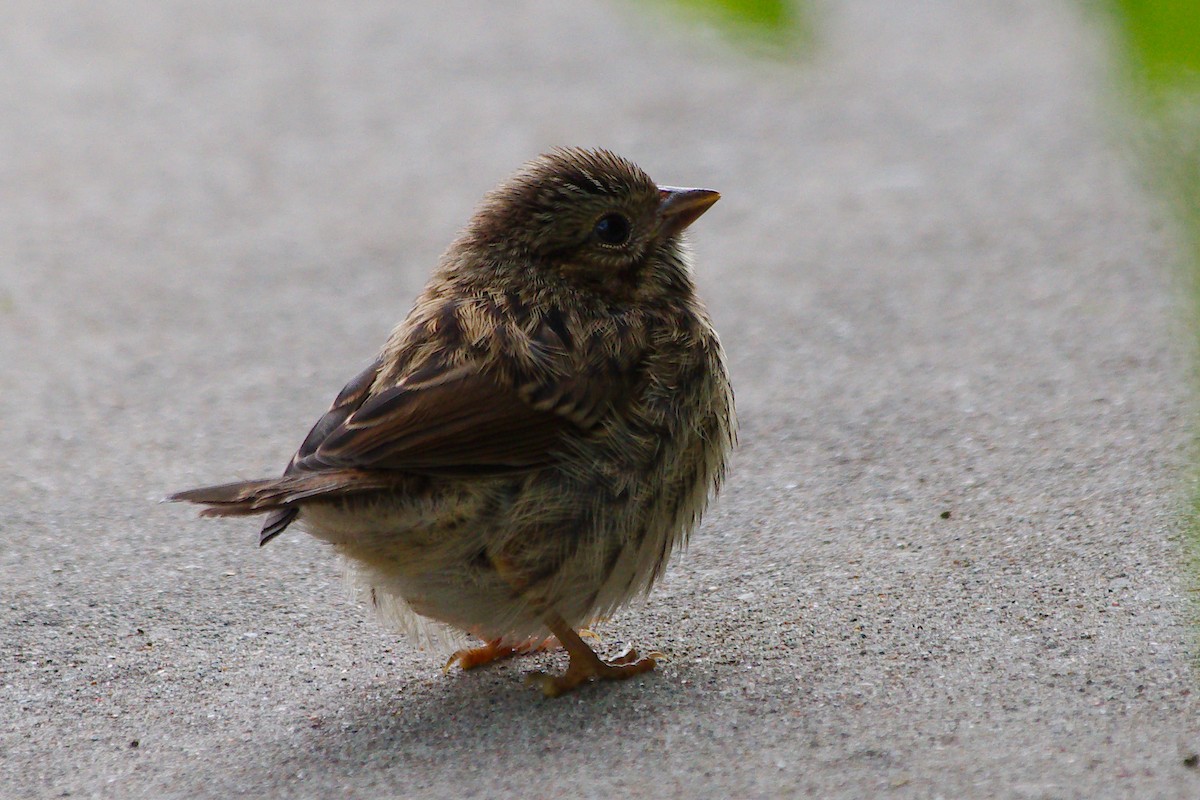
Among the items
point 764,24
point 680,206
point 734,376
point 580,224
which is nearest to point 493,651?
point 580,224

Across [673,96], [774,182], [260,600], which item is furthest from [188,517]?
[673,96]

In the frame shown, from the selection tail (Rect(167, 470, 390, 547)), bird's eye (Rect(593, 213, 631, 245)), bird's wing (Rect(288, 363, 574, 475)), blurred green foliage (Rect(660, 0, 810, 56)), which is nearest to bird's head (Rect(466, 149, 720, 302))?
bird's eye (Rect(593, 213, 631, 245))

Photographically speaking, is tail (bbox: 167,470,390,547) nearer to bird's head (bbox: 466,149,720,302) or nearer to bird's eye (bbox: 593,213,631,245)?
bird's head (bbox: 466,149,720,302)

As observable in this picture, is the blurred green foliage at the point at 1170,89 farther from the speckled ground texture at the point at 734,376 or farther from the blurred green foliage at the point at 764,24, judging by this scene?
the blurred green foliage at the point at 764,24

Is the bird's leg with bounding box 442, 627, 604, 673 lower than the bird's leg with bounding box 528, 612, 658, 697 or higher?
lower

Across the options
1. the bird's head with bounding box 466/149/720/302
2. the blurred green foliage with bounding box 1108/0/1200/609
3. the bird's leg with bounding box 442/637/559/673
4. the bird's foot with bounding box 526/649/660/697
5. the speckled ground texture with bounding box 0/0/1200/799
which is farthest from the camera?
the bird's head with bounding box 466/149/720/302

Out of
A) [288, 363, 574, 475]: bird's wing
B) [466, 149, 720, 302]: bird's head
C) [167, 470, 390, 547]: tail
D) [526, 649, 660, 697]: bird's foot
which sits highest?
[466, 149, 720, 302]: bird's head

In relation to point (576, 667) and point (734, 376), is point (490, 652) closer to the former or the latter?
point (576, 667)

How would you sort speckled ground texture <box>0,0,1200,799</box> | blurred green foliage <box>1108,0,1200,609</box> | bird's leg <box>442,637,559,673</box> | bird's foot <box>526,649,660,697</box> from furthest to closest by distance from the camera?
bird's leg <box>442,637,559,673</box> < bird's foot <box>526,649,660,697</box> < speckled ground texture <box>0,0,1200,799</box> < blurred green foliage <box>1108,0,1200,609</box>
